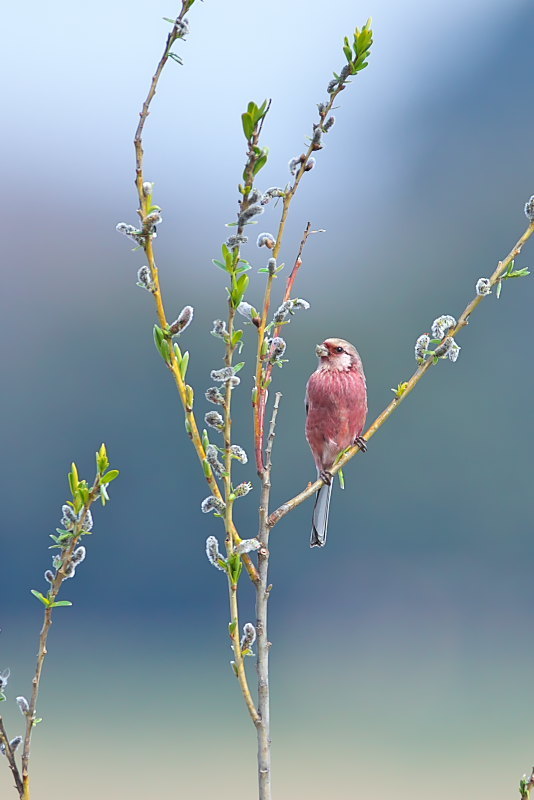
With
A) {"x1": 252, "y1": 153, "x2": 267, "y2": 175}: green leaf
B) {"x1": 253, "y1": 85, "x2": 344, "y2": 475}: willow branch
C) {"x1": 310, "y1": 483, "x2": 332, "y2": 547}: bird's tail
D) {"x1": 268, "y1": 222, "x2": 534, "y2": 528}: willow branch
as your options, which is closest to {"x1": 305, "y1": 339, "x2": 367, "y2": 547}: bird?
{"x1": 310, "y1": 483, "x2": 332, "y2": 547}: bird's tail

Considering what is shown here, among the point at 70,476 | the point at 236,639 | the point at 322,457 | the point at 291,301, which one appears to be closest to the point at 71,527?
the point at 70,476

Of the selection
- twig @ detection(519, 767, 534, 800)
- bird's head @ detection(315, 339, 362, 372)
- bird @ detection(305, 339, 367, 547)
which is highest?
bird's head @ detection(315, 339, 362, 372)

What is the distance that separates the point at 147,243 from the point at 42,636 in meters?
0.34

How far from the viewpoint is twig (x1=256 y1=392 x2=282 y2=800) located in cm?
68

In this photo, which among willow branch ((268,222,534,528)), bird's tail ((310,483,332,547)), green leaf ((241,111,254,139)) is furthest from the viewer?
bird's tail ((310,483,332,547))

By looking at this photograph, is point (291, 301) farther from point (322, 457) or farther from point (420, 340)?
point (322, 457)

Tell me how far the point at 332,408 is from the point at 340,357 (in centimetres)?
10

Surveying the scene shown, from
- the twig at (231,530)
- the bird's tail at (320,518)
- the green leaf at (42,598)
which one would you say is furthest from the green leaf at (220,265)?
the bird's tail at (320,518)

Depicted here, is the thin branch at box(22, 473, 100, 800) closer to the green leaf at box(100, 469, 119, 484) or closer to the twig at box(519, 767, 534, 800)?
the green leaf at box(100, 469, 119, 484)

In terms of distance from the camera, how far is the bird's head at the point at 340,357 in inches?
56.1

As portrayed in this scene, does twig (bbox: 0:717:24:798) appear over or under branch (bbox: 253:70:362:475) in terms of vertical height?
under

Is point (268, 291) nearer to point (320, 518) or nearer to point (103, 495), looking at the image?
point (103, 495)

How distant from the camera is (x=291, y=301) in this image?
0.74 meters

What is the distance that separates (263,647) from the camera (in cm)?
70
